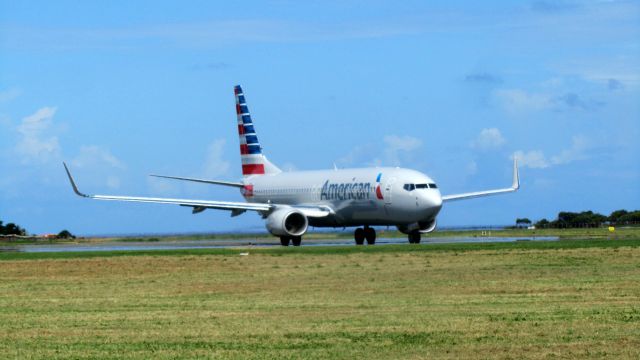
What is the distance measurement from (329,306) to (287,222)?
115ft

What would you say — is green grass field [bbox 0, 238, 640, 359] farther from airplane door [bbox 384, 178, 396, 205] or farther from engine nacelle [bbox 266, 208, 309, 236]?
engine nacelle [bbox 266, 208, 309, 236]

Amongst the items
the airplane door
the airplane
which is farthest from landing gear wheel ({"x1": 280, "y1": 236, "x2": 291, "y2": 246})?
the airplane door

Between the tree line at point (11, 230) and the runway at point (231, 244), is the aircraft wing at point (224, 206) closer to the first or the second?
the runway at point (231, 244)

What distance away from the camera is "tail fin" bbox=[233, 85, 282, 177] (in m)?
71.7

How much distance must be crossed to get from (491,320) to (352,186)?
128ft

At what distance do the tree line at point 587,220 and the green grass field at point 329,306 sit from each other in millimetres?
61180

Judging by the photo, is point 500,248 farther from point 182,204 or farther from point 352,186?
point 182,204

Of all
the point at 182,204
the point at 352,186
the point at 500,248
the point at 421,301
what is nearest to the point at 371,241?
the point at 352,186

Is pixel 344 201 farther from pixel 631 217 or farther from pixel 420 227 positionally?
pixel 631 217

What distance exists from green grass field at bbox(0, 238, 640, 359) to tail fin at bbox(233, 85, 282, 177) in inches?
1221

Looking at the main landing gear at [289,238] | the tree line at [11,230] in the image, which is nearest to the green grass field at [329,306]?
the main landing gear at [289,238]

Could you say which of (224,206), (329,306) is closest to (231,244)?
(224,206)

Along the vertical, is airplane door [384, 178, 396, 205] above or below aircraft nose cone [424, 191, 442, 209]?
above

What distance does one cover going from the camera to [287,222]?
57781 millimetres
